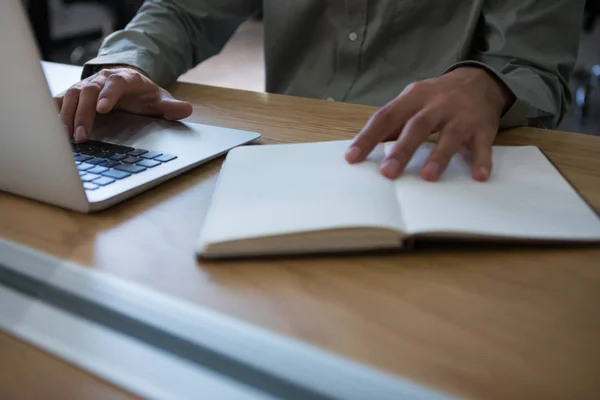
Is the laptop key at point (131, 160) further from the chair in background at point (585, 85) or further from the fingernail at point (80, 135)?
the chair in background at point (585, 85)

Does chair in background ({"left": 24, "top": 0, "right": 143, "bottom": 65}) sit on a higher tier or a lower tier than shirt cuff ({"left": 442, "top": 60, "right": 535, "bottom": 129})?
lower

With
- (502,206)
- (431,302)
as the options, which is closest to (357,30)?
(502,206)

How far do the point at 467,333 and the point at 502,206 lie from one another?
16 cm

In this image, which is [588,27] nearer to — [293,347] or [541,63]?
[541,63]

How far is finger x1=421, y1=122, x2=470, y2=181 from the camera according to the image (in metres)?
0.52

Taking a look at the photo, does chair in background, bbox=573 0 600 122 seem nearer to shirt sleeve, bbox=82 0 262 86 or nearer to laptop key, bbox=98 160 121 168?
shirt sleeve, bbox=82 0 262 86

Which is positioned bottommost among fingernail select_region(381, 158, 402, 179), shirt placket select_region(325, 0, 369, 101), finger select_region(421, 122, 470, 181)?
shirt placket select_region(325, 0, 369, 101)

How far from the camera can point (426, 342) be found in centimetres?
34

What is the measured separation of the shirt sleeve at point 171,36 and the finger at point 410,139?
499 mm

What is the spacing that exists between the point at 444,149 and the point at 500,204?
10cm

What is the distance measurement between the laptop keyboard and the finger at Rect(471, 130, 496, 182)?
1.08ft

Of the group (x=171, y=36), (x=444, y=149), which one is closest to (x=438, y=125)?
(x=444, y=149)

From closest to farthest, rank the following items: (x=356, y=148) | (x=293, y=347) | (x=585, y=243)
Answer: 1. (x=293, y=347)
2. (x=585, y=243)
3. (x=356, y=148)

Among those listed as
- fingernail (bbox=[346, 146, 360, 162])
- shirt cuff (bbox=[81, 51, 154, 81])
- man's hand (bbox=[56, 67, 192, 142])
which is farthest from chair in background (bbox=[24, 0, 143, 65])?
fingernail (bbox=[346, 146, 360, 162])
